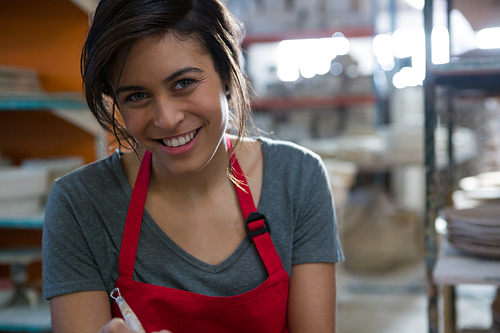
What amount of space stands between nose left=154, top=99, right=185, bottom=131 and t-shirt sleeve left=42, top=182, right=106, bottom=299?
0.33 m

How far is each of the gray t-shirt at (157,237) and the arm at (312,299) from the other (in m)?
0.03

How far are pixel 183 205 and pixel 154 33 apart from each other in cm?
43

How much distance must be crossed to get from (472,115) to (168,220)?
13.5ft

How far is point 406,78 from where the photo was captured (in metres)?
4.94

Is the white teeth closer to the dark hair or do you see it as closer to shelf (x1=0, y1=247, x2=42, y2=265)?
the dark hair

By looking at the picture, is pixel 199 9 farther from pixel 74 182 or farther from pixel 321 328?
pixel 321 328

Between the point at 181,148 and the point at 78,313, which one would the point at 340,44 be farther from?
the point at 78,313

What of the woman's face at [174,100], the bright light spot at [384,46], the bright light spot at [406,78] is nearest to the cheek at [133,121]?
the woman's face at [174,100]

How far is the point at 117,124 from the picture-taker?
3.72ft

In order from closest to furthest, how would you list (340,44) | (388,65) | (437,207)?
1. (437,207)
2. (340,44)
3. (388,65)

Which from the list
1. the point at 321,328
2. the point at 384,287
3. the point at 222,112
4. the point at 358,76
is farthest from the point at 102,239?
the point at 358,76

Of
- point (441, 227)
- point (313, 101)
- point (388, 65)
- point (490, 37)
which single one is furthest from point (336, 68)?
point (441, 227)

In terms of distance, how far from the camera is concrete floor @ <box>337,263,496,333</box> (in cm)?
258

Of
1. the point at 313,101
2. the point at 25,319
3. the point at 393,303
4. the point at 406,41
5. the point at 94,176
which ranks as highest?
the point at 406,41
